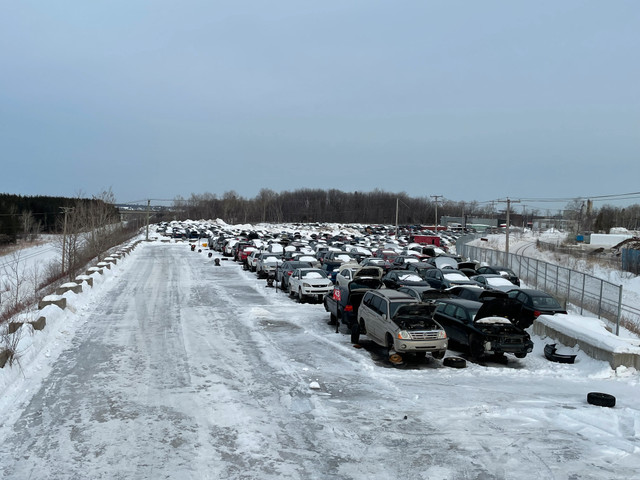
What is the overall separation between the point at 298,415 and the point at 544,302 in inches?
524

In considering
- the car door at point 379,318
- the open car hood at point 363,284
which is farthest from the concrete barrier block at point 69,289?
the car door at point 379,318

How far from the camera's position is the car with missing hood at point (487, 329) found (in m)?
14.3

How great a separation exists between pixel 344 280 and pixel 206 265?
72.5 feet

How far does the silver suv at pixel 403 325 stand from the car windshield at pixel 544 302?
21.6 feet

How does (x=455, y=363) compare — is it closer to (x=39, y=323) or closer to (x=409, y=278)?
(x=39, y=323)

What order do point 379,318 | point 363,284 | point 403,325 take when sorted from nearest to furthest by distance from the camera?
point 403,325, point 379,318, point 363,284

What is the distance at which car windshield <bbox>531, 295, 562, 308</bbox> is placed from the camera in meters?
19.6

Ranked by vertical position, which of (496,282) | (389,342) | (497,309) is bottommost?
(389,342)

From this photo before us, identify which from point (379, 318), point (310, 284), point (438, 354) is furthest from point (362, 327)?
point (310, 284)

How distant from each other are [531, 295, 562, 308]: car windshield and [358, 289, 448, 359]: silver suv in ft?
21.6

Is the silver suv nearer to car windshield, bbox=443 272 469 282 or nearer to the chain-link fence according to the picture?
the chain-link fence

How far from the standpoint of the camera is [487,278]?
2744cm

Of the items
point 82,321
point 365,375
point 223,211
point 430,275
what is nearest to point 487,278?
point 430,275

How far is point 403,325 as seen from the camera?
14195mm
